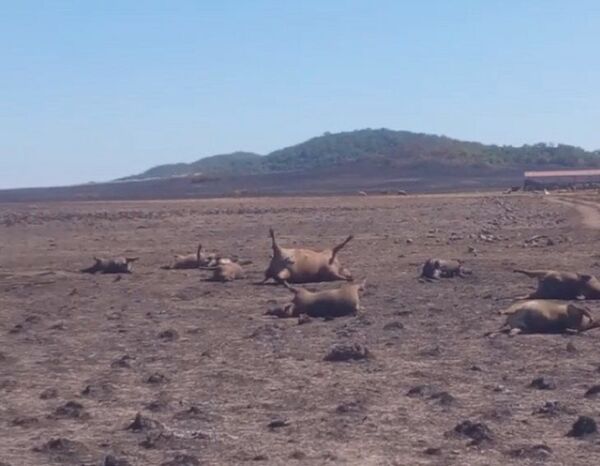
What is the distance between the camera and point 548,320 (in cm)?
1738

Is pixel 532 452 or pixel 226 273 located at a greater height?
pixel 226 273

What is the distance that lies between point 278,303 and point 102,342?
4481 mm

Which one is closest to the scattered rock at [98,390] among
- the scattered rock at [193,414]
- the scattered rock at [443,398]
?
the scattered rock at [193,414]

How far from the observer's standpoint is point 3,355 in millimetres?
16922

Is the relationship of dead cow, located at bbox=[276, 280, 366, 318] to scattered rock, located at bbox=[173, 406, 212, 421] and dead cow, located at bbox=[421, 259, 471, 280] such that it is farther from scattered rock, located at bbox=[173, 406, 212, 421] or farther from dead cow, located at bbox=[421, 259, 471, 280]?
scattered rock, located at bbox=[173, 406, 212, 421]

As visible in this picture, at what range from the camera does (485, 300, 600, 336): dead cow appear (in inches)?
682

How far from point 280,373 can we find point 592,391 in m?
3.51

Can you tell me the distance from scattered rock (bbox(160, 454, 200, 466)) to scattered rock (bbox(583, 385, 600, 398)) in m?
4.15

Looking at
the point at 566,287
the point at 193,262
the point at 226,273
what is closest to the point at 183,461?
the point at 566,287

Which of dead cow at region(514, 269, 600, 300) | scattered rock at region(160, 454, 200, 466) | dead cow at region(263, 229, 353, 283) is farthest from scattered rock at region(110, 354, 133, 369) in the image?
dead cow at region(263, 229, 353, 283)

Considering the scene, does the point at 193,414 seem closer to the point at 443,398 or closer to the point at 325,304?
the point at 443,398

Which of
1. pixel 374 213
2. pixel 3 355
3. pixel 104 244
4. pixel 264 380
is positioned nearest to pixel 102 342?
pixel 3 355

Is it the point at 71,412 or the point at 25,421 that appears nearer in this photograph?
the point at 25,421

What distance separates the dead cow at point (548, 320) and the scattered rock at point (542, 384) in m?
3.45
